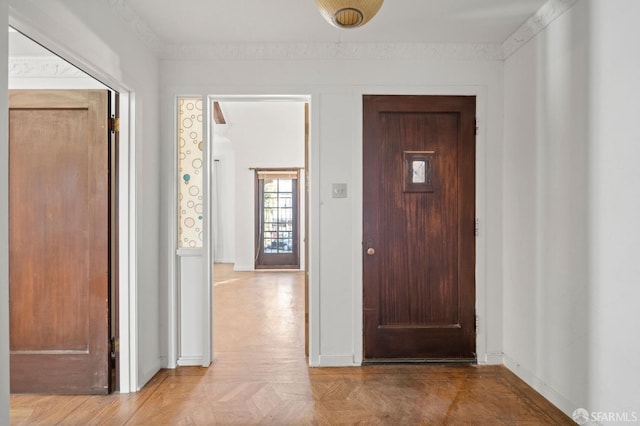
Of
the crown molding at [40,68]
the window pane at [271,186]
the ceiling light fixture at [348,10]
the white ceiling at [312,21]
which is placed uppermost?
the white ceiling at [312,21]

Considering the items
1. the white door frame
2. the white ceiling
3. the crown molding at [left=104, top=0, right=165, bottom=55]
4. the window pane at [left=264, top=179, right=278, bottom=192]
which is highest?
the white ceiling

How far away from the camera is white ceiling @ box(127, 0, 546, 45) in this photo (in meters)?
2.61

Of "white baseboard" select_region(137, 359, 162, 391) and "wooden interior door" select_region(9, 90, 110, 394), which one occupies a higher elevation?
"wooden interior door" select_region(9, 90, 110, 394)

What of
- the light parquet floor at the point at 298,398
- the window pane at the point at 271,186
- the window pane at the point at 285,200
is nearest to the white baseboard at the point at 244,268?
the window pane at the point at 285,200

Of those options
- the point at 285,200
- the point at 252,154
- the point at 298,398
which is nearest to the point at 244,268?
the point at 285,200

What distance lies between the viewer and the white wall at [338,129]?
10.6 ft

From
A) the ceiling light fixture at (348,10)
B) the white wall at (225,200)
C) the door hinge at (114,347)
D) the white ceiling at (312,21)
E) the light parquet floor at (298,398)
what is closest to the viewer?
the ceiling light fixture at (348,10)

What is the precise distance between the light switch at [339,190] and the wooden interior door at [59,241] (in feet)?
5.71

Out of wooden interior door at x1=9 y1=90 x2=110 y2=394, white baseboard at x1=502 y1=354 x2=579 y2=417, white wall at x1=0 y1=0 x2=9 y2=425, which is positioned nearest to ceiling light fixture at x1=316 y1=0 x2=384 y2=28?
white wall at x1=0 y1=0 x2=9 y2=425

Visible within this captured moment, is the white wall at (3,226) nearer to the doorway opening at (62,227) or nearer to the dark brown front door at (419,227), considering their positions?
the doorway opening at (62,227)

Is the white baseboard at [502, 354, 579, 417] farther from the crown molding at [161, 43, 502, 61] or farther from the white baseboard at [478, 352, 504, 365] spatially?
the crown molding at [161, 43, 502, 61]

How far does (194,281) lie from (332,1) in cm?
258

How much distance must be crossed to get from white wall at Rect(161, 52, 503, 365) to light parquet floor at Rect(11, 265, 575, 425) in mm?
356

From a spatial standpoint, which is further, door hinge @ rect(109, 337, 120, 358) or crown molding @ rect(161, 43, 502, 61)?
crown molding @ rect(161, 43, 502, 61)
